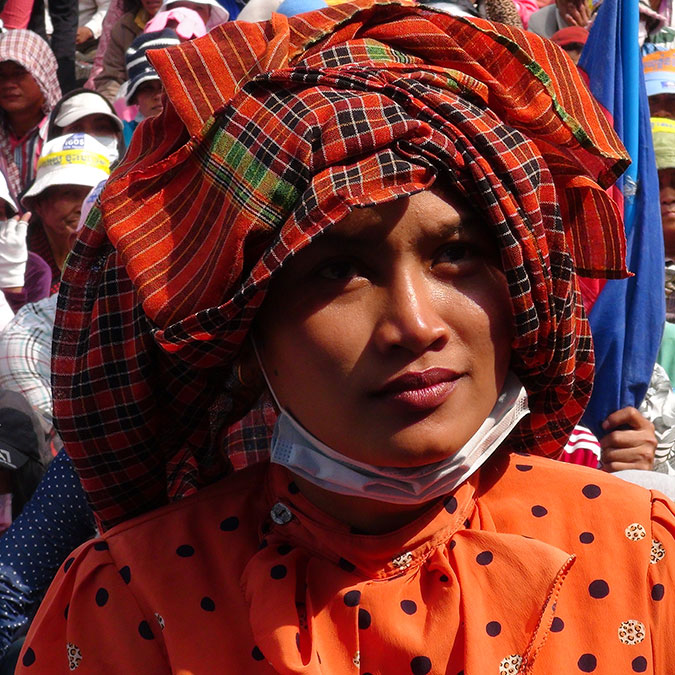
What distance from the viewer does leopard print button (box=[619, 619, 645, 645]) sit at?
5.38 feet

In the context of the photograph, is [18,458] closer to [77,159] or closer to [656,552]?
[656,552]

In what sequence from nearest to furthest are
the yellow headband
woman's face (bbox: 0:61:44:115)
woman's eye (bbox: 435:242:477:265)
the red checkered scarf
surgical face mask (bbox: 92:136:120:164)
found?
1. woman's eye (bbox: 435:242:477:265)
2. the yellow headband
3. surgical face mask (bbox: 92:136:120:164)
4. the red checkered scarf
5. woman's face (bbox: 0:61:44:115)

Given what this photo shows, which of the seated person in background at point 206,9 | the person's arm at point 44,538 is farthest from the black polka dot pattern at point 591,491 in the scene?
the seated person in background at point 206,9

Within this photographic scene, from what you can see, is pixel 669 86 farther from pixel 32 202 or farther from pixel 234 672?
pixel 234 672

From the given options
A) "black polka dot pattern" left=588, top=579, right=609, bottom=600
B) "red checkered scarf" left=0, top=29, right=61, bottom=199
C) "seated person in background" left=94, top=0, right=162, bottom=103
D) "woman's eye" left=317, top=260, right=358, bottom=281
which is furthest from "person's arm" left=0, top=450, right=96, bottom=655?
"seated person in background" left=94, top=0, right=162, bottom=103

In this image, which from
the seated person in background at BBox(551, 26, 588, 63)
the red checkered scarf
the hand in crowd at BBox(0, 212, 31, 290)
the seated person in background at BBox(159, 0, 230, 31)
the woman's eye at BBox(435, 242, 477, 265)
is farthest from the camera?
the red checkered scarf

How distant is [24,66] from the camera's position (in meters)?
7.18

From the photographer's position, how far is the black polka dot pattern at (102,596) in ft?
5.91

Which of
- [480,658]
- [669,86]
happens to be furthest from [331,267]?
[669,86]

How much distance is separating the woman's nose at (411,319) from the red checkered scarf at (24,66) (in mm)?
5811

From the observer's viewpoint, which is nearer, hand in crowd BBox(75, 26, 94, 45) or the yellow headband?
the yellow headband

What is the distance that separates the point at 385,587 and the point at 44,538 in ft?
4.88

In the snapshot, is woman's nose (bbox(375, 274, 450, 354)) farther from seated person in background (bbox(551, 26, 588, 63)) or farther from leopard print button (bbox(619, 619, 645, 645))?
seated person in background (bbox(551, 26, 588, 63))

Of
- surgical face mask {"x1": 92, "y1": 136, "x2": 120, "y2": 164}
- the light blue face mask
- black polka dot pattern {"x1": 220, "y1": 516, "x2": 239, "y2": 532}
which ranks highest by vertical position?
the light blue face mask
